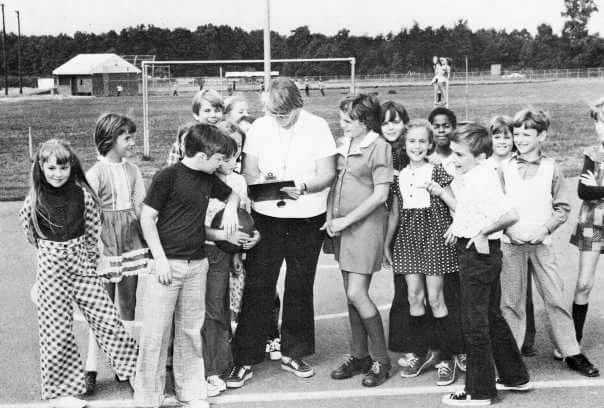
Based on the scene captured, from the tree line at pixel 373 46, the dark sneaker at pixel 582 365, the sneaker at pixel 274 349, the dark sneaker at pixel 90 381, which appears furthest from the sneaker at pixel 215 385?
the tree line at pixel 373 46

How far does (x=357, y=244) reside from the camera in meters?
5.07

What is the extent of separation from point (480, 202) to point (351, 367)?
1.42 metres

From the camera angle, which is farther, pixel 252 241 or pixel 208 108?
pixel 208 108

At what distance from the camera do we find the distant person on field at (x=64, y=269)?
184 inches

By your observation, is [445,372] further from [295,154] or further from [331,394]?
[295,154]

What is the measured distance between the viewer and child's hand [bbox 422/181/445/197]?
490 centimetres

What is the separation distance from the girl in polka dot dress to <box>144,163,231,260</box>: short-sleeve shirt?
4.24ft

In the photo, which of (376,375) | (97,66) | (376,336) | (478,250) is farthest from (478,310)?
(97,66)

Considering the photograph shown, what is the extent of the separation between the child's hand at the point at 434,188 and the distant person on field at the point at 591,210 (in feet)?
3.57

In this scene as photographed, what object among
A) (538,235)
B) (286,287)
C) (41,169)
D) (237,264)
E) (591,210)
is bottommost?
(286,287)

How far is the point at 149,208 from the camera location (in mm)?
4520

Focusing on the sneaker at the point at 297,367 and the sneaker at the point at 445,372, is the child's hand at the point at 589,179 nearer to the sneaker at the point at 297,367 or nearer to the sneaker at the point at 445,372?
the sneaker at the point at 445,372

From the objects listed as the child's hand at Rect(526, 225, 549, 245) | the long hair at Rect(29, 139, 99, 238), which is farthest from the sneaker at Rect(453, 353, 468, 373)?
the long hair at Rect(29, 139, 99, 238)

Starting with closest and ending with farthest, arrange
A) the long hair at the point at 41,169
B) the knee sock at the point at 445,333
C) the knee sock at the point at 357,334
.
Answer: the long hair at the point at 41,169 → the knee sock at the point at 445,333 → the knee sock at the point at 357,334
